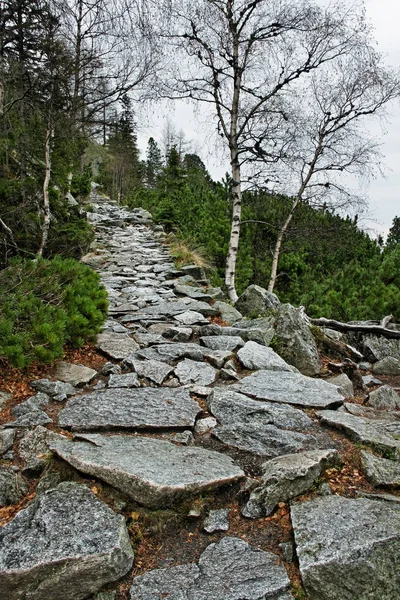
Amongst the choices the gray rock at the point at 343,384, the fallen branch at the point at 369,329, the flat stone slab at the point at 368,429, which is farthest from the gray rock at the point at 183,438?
the fallen branch at the point at 369,329

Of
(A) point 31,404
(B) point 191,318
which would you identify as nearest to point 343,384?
(B) point 191,318

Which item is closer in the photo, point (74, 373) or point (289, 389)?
point (289, 389)

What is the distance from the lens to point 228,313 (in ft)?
24.7

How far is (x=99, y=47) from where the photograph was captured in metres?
10.3

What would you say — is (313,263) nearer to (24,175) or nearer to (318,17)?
(318,17)

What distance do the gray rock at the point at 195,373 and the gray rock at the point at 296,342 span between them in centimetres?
162

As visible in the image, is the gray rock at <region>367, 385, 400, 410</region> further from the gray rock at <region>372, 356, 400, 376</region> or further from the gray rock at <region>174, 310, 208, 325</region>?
the gray rock at <region>174, 310, 208, 325</region>

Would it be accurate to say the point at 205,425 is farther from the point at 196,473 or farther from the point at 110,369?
the point at 110,369

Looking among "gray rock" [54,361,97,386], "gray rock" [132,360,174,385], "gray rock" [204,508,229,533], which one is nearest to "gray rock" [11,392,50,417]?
"gray rock" [54,361,97,386]

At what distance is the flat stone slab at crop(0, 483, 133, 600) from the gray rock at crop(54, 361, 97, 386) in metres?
1.96

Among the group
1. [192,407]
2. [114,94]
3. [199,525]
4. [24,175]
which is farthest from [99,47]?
[199,525]

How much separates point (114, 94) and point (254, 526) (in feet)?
46.4

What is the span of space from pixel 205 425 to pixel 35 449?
1.39 meters

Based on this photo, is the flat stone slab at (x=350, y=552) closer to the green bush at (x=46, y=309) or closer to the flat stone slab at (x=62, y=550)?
the flat stone slab at (x=62, y=550)
